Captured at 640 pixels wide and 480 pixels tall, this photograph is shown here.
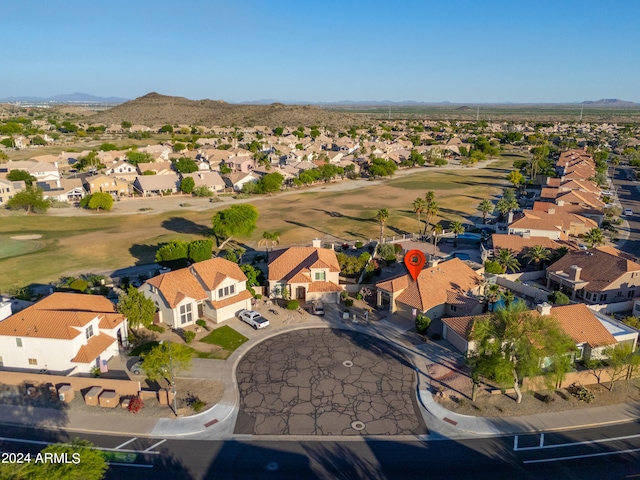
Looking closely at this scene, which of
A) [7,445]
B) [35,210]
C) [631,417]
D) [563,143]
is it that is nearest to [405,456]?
[631,417]

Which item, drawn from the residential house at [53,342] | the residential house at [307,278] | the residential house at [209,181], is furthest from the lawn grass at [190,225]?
the residential house at [53,342]

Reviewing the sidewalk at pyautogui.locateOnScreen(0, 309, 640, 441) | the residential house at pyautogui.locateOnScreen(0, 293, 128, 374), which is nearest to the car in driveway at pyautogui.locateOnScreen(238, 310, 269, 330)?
the sidewalk at pyautogui.locateOnScreen(0, 309, 640, 441)

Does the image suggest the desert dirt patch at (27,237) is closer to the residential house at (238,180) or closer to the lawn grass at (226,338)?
the residential house at (238,180)

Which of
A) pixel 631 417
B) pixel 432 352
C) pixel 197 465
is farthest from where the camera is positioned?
pixel 432 352

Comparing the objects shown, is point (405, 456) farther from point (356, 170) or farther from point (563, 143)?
point (563, 143)

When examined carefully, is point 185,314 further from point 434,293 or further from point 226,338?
point 434,293

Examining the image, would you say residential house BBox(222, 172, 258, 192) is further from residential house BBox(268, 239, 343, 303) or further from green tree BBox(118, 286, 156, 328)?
green tree BBox(118, 286, 156, 328)
